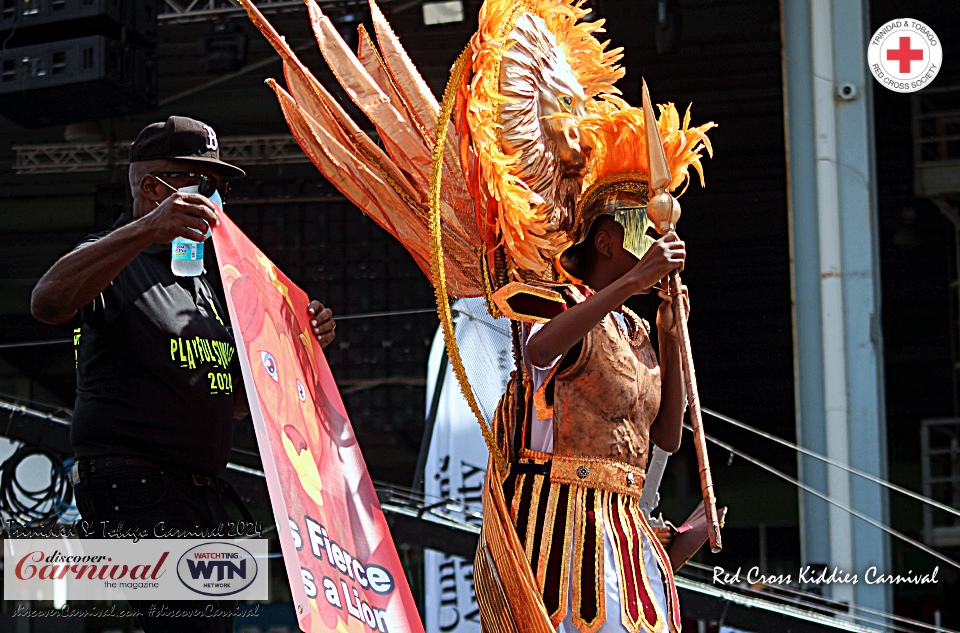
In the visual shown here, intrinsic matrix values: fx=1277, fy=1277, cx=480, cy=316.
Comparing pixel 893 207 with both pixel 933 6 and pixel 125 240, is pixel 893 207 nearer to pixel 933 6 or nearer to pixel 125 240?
pixel 933 6

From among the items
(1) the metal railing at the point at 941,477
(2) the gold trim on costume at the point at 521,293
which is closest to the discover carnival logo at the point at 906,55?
(1) the metal railing at the point at 941,477

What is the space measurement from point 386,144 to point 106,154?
573cm

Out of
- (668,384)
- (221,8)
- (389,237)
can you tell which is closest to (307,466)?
(668,384)

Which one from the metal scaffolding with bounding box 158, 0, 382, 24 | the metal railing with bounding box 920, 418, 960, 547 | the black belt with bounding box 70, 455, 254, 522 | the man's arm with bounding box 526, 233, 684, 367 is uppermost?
the metal scaffolding with bounding box 158, 0, 382, 24

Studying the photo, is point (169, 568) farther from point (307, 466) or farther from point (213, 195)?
point (213, 195)

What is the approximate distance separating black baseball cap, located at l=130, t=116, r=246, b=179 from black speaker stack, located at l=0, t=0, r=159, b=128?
10.7 ft

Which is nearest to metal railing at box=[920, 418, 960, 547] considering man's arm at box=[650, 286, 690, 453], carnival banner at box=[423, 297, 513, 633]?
Result: carnival banner at box=[423, 297, 513, 633]

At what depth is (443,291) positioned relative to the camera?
273 cm

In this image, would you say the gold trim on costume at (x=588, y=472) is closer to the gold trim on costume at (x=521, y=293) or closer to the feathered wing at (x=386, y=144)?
the gold trim on costume at (x=521, y=293)

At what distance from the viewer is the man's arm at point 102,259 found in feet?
7.62

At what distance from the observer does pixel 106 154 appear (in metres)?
8.27

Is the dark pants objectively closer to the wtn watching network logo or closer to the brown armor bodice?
the wtn watching network logo

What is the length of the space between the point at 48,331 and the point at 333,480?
7.36 metres

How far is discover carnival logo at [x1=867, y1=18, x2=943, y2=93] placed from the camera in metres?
6.05
